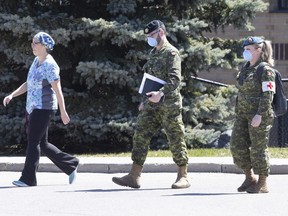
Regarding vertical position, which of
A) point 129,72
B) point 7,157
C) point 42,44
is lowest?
point 7,157

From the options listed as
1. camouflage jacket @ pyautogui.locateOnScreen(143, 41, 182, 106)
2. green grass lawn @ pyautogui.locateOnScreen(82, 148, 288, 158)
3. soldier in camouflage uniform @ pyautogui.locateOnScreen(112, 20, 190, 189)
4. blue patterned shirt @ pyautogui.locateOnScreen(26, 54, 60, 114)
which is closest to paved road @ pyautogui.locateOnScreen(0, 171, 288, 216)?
soldier in camouflage uniform @ pyautogui.locateOnScreen(112, 20, 190, 189)

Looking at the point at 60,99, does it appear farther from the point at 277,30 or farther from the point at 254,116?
the point at 277,30

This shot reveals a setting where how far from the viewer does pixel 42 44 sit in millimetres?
10289

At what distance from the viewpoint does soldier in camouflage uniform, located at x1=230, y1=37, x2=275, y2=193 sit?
9391mm

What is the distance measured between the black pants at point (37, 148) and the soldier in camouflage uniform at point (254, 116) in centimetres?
210

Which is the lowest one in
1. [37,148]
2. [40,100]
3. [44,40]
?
[37,148]

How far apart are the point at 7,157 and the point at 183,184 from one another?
4148 mm

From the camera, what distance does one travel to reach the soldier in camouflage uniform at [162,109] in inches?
387

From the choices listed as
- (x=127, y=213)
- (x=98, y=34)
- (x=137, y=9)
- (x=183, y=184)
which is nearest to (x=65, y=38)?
(x=98, y=34)

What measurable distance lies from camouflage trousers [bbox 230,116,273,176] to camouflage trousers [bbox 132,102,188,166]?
2.04 feet

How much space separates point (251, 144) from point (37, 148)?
249 cm

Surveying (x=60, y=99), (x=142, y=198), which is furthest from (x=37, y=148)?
(x=142, y=198)

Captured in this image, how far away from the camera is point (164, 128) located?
32.8 ft

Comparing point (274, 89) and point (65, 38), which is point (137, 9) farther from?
point (274, 89)
